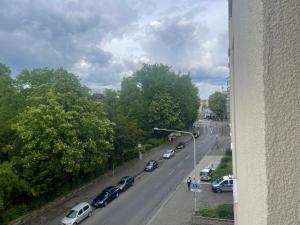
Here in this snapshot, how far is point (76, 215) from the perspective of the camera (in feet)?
72.9

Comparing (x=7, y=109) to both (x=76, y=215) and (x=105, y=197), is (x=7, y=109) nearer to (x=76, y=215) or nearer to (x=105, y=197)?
(x=105, y=197)

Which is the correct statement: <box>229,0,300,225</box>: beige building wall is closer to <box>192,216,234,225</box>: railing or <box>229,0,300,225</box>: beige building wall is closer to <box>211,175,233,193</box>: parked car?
<box>192,216,234,225</box>: railing

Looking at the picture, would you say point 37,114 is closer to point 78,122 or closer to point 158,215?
point 78,122

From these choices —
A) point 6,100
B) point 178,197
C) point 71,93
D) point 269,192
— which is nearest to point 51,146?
point 71,93

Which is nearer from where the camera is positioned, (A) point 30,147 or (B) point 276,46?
(B) point 276,46

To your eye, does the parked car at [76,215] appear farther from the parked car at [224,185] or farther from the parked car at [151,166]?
the parked car at [151,166]

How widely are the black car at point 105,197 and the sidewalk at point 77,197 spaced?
5.62 ft

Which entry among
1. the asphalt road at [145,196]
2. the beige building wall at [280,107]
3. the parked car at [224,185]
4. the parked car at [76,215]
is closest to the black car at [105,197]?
the asphalt road at [145,196]

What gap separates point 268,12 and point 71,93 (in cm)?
2633

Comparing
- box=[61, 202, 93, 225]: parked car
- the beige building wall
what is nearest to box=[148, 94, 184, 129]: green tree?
box=[61, 202, 93, 225]: parked car

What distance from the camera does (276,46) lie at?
3.78 ft

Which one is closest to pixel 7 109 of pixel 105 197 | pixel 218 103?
pixel 105 197

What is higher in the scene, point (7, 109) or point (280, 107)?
point (7, 109)

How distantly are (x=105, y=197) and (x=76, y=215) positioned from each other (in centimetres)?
390
